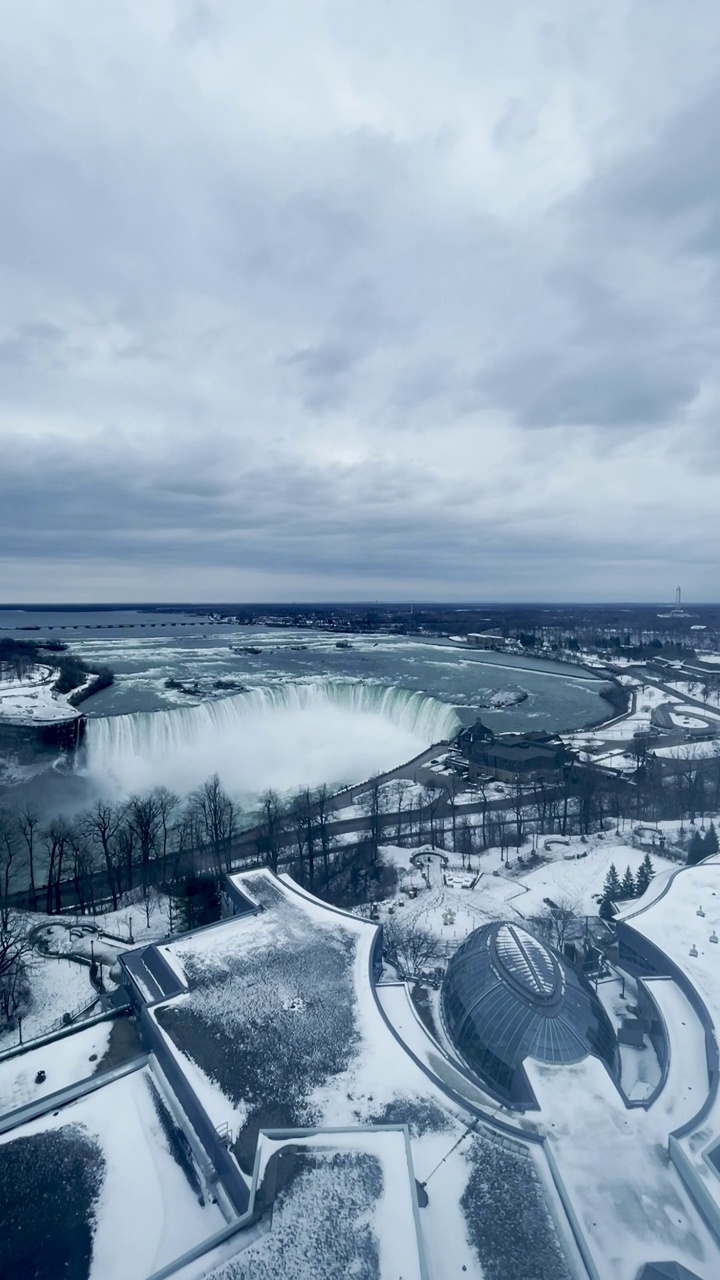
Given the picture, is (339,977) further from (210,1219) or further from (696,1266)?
(696,1266)

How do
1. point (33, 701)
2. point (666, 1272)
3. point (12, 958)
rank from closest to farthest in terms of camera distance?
point (666, 1272)
point (12, 958)
point (33, 701)

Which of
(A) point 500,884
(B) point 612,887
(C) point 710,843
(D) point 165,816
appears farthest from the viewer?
(D) point 165,816

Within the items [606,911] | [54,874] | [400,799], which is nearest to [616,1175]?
[606,911]

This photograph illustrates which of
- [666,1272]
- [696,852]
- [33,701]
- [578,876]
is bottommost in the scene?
[578,876]

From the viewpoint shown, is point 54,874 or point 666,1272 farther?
point 54,874

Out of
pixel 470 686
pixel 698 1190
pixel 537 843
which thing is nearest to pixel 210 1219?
pixel 698 1190

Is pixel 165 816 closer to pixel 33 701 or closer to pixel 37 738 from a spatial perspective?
pixel 37 738
